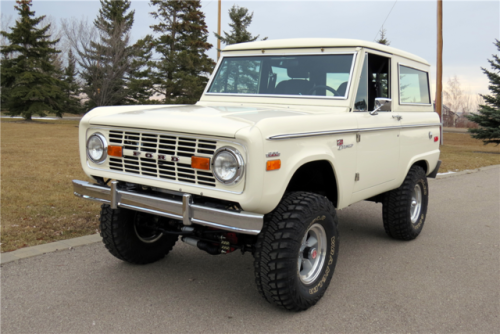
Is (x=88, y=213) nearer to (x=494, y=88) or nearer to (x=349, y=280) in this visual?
(x=349, y=280)

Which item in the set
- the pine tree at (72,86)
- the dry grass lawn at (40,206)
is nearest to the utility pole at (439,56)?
the dry grass lawn at (40,206)

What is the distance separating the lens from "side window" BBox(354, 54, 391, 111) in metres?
4.42

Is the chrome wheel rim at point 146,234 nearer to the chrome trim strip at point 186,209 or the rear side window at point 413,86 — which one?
the chrome trim strip at point 186,209

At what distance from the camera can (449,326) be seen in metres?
3.32

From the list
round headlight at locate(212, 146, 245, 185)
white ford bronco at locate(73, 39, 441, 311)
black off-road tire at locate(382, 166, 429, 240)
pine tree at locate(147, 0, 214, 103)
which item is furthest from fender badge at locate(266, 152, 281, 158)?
pine tree at locate(147, 0, 214, 103)

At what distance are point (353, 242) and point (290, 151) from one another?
256 centimetres

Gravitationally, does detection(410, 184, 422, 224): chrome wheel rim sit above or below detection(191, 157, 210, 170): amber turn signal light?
below

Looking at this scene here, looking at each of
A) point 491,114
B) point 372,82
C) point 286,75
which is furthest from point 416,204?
point 491,114

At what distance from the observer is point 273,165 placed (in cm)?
312

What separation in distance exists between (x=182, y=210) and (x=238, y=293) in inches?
43.0

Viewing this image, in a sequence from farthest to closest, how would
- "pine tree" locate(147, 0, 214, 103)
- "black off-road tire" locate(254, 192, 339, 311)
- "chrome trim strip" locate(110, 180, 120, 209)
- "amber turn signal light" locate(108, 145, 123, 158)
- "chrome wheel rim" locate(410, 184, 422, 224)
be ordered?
"pine tree" locate(147, 0, 214, 103) → "chrome wheel rim" locate(410, 184, 422, 224) → "amber turn signal light" locate(108, 145, 123, 158) → "chrome trim strip" locate(110, 180, 120, 209) → "black off-road tire" locate(254, 192, 339, 311)

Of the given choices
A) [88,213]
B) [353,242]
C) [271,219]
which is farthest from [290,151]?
[88,213]

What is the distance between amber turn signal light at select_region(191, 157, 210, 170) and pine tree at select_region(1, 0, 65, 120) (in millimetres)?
36878

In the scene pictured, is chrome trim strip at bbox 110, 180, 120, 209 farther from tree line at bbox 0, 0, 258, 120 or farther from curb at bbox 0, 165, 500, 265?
tree line at bbox 0, 0, 258, 120
